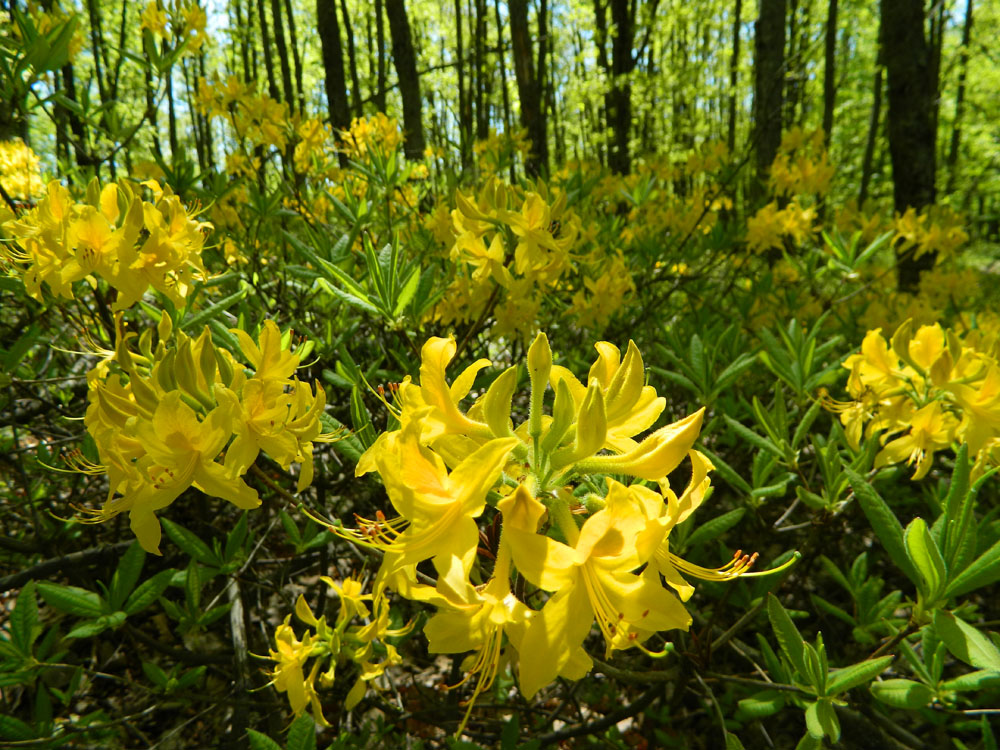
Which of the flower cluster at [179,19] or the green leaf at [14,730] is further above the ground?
the flower cluster at [179,19]

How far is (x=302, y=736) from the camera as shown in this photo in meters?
1.25

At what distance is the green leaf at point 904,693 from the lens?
1.08 m

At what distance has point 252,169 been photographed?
316cm

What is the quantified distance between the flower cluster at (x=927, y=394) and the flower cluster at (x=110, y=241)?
6.01ft

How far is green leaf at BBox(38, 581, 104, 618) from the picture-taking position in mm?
1364

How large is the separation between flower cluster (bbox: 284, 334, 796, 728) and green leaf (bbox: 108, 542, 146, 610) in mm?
890

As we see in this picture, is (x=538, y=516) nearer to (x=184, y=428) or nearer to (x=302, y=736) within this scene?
(x=184, y=428)

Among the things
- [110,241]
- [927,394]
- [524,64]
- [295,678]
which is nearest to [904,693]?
[927,394]

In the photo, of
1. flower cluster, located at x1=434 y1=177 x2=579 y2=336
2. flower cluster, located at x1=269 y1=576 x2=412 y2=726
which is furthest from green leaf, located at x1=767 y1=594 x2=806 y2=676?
flower cluster, located at x1=434 y1=177 x2=579 y2=336

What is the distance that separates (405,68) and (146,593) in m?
4.45

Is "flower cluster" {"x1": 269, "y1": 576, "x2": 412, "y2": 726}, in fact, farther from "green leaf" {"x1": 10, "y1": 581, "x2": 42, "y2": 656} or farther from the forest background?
"green leaf" {"x1": 10, "y1": 581, "x2": 42, "y2": 656}

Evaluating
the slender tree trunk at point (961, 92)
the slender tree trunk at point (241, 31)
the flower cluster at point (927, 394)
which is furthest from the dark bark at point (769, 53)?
the slender tree trunk at point (961, 92)

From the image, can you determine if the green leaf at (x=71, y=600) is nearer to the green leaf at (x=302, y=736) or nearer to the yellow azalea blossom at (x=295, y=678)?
the yellow azalea blossom at (x=295, y=678)

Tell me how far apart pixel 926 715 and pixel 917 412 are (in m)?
1.08
